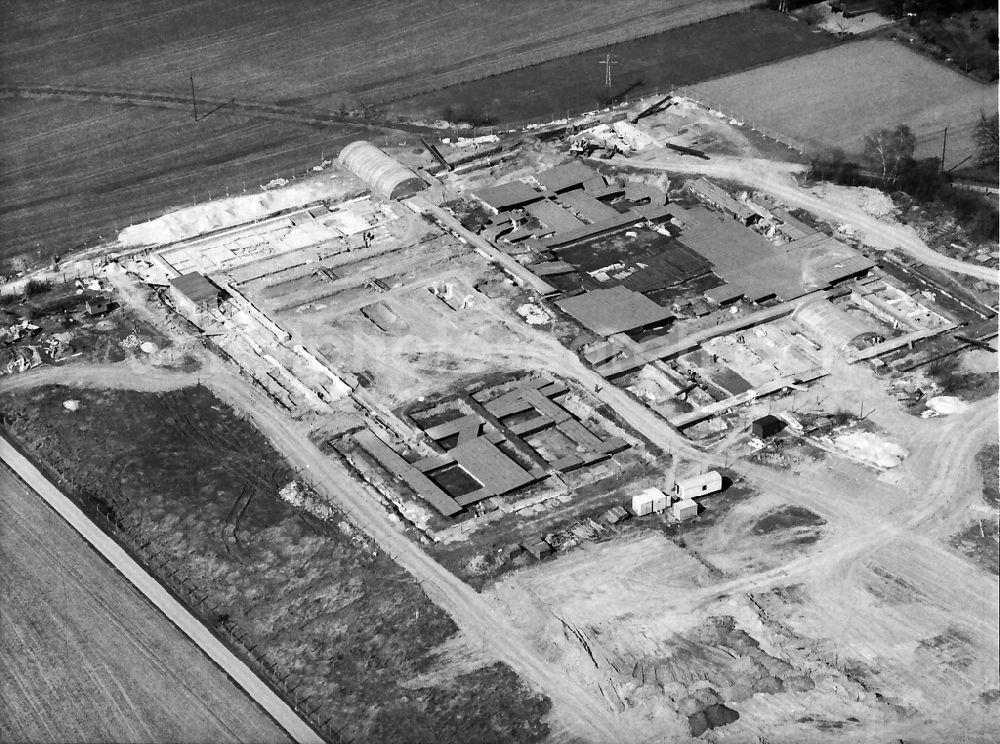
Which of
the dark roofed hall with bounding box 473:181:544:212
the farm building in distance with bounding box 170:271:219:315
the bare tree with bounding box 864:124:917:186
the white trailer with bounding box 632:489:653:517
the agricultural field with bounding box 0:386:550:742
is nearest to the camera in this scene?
the agricultural field with bounding box 0:386:550:742

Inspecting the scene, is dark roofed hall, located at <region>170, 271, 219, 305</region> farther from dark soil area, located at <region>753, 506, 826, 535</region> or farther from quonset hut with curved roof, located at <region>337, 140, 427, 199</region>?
dark soil area, located at <region>753, 506, 826, 535</region>

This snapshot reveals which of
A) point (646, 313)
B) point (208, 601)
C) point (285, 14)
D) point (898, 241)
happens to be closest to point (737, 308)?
point (646, 313)

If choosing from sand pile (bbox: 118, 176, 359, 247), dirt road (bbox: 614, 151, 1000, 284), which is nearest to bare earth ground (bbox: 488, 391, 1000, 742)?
dirt road (bbox: 614, 151, 1000, 284)

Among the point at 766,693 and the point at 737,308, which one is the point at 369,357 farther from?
the point at 766,693

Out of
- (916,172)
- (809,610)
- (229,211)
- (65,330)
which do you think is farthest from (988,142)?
(65,330)

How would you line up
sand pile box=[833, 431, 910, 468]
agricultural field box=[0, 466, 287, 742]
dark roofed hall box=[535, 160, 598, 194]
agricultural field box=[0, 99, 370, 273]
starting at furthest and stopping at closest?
1. dark roofed hall box=[535, 160, 598, 194]
2. agricultural field box=[0, 99, 370, 273]
3. sand pile box=[833, 431, 910, 468]
4. agricultural field box=[0, 466, 287, 742]

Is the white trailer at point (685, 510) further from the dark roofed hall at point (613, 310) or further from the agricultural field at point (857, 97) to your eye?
the agricultural field at point (857, 97)
